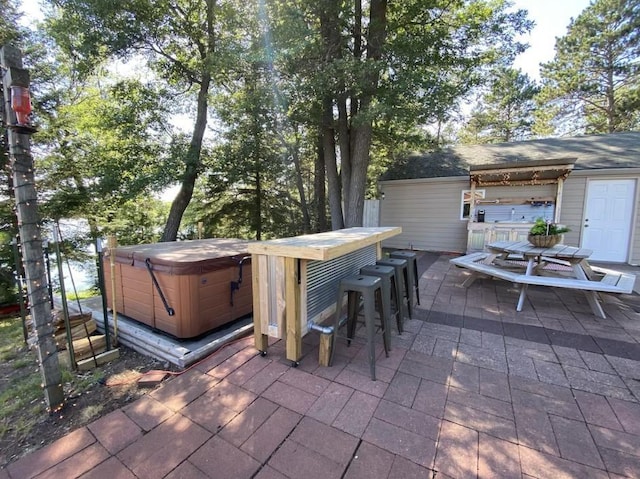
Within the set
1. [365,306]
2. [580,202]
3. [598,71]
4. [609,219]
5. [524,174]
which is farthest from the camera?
[598,71]

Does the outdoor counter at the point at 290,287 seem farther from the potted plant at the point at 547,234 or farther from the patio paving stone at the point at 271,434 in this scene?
the potted plant at the point at 547,234

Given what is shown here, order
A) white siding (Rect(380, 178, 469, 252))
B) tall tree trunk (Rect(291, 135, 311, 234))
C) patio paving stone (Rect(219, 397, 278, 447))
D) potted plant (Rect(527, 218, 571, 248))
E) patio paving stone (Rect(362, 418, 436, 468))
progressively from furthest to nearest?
tall tree trunk (Rect(291, 135, 311, 234)), white siding (Rect(380, 178, 469, 252)), potted plant (Rect(527, 218, 571, 248)), patio paving stone (Rect(219, 397, 278, 447)), patio paving stone (Rect(362, 418, 436, 468))

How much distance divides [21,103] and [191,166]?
20.1ft

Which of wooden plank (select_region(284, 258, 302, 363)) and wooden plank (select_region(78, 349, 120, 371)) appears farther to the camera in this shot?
wooden plank (select_region(78, 349, 120, 371))

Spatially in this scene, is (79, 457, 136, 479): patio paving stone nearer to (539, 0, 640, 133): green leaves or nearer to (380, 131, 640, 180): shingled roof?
(380, 131, 640, 180): shingled roof

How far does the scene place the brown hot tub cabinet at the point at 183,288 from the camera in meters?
2.57

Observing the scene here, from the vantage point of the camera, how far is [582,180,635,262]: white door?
6.23 meters

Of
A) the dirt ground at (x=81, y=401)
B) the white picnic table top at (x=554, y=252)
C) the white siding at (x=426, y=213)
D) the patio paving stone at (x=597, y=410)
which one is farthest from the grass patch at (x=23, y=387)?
the white siding at (x=426, y=213)

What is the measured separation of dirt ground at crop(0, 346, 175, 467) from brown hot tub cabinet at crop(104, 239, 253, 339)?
0.42 metres

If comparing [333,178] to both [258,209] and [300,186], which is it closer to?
[300,186]

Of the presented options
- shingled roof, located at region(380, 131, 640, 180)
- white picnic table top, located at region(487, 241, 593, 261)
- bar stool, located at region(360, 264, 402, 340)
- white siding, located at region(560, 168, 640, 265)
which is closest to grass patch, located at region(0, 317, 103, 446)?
bar stool, located at region(360, 264, 402, 340)

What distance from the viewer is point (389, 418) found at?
5.58 feet

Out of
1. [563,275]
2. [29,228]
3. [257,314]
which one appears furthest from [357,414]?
[563,275]

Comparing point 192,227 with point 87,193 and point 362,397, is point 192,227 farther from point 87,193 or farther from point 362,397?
point 362,397
